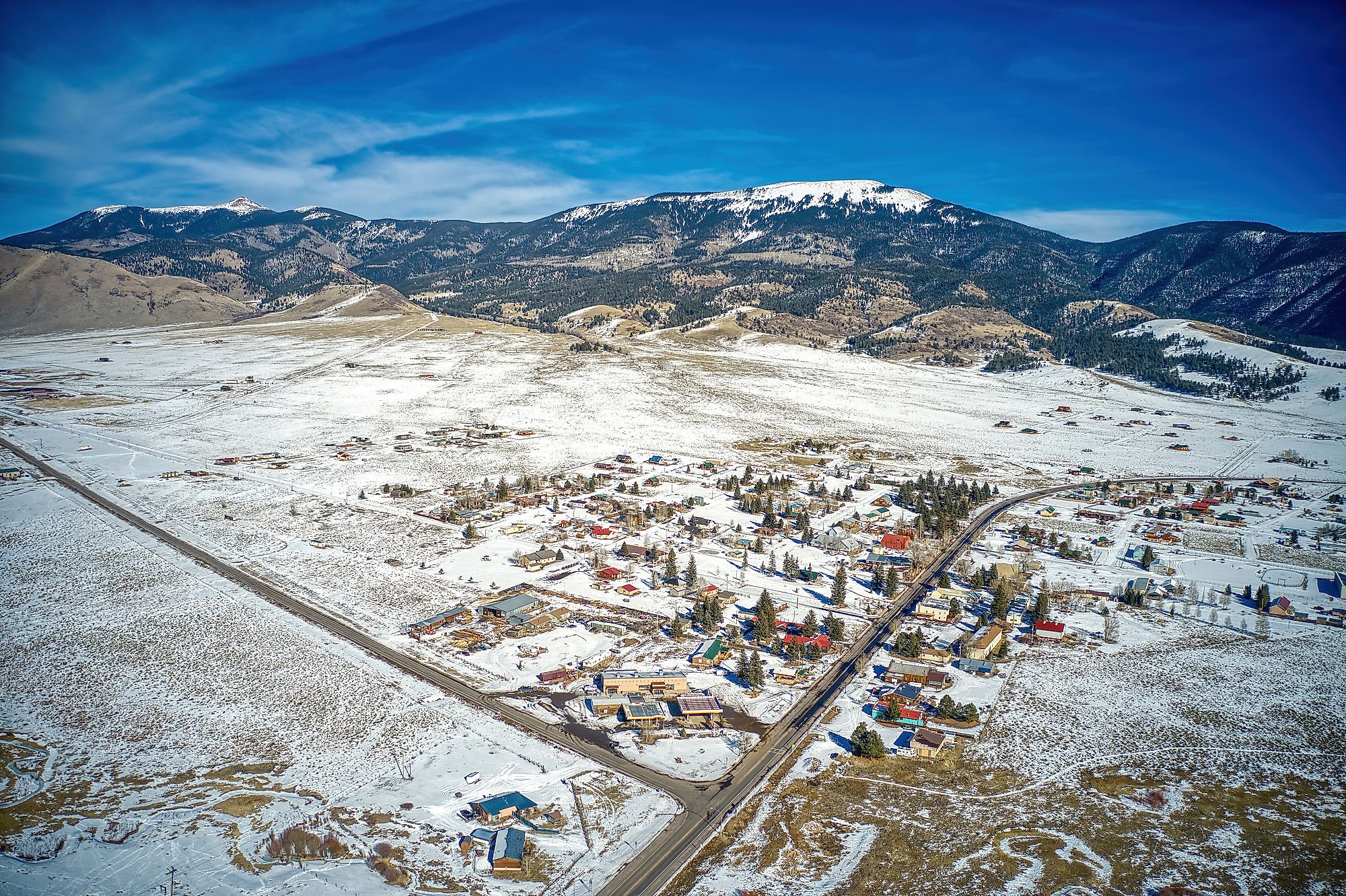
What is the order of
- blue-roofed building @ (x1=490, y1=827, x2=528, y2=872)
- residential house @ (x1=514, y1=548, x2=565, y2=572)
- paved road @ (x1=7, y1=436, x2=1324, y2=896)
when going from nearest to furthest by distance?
blue-roofed building @ (x1=490, y1=827, x2=528, y2=872), paved road @ (x1=7, y1=436, x2=1324, y2=896), residential house @ (x1=514, y1=548, x2=565, y2=572)

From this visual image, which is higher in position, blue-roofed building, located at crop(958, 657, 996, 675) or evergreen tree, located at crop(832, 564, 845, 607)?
evergreen tree, located at crop(832, 564, 845, 607)

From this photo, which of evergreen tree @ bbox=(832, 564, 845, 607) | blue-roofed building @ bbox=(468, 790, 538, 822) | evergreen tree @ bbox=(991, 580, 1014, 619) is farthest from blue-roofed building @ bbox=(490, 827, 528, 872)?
evergreen tree @ bbox=(991, 580, 1014, 619)

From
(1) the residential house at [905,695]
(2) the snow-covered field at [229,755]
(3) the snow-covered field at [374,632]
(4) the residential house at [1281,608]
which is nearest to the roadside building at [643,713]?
(3) the snow-covered field at [374,632]

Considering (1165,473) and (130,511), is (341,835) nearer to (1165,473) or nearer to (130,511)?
(130,511)

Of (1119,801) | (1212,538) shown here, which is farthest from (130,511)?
(1212,538)

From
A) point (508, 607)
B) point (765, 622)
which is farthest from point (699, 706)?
point (508, 607)

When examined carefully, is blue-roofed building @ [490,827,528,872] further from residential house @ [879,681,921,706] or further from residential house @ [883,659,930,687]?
residential house @ [883,659,930,687]

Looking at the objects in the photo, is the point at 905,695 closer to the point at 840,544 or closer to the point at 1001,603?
the point at 1001,603
